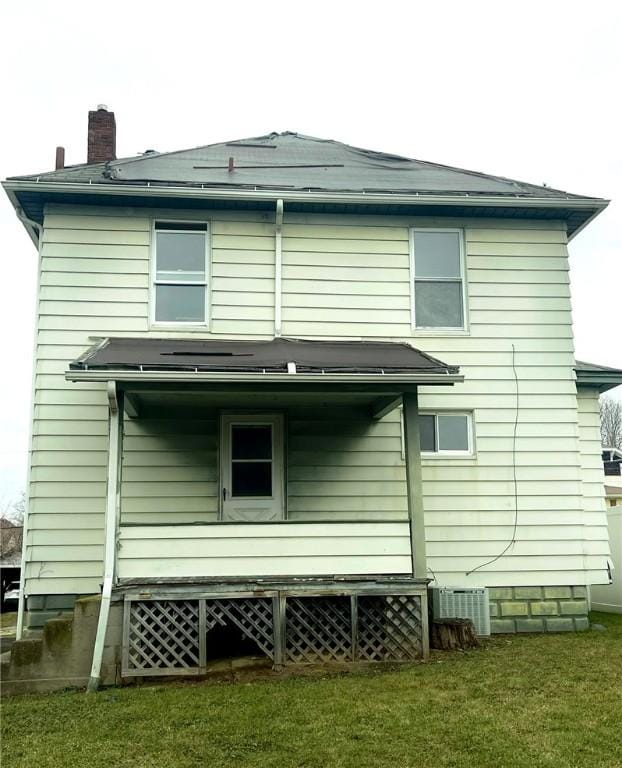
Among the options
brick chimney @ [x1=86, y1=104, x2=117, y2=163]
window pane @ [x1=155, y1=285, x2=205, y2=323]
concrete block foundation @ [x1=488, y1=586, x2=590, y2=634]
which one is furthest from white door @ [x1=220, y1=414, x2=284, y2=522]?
brick chimney @ [x1=86, y1=104, x2=117, y2=163]

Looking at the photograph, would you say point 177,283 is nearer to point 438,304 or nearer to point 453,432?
point 438,304

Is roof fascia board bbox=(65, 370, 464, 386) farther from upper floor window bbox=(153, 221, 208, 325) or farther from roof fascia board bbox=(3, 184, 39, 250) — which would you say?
roof fascia board bbox=(3, 184, 39, 250)

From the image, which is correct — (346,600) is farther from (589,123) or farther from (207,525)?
(589,123)

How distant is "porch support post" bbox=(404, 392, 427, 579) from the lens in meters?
8.55

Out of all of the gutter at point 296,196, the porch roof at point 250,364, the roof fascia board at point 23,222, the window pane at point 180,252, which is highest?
the gutter at point 296,196

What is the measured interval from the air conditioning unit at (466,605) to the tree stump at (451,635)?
3.02 feet

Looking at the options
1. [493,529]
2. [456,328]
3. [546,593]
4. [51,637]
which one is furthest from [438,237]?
[51,637]

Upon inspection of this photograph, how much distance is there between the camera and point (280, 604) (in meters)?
8.08

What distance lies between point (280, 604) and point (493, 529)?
11.7ft

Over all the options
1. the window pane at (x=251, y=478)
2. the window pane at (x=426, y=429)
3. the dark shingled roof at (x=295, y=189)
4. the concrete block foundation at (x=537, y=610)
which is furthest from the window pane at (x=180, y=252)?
the concrete block foundation at (x=537, y=610)

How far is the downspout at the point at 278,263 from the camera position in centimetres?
1055

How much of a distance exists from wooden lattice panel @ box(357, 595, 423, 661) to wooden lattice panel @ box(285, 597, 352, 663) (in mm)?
156

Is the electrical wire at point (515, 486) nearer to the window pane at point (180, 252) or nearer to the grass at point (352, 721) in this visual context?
the grass at point (352, 721)

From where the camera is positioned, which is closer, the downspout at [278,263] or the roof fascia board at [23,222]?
the roof fascia board at [23,222]
